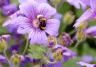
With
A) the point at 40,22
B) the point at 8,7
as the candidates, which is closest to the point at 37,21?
the point at 40,22

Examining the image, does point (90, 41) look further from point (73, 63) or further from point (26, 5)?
point (26, 5)

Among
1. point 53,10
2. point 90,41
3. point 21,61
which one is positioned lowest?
point 90,41

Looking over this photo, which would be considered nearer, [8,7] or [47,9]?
[47,9]

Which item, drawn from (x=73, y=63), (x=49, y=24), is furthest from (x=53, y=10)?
(x=73, y=63)

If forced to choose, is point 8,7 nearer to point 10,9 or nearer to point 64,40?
point 10,9

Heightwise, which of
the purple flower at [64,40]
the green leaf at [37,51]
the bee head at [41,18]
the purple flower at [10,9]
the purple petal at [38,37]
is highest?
the purple flower at [10,9]

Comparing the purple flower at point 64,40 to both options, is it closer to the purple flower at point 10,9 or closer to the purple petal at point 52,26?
Answer: the purple petal at point 52,26

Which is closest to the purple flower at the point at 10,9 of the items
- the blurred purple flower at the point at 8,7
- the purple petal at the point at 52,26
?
the blurred purple flower at the point at 8,7

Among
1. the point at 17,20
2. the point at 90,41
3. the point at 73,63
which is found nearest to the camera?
the point at 17,20

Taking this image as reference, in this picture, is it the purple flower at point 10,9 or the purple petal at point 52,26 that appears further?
the purple flower at point 10,9
